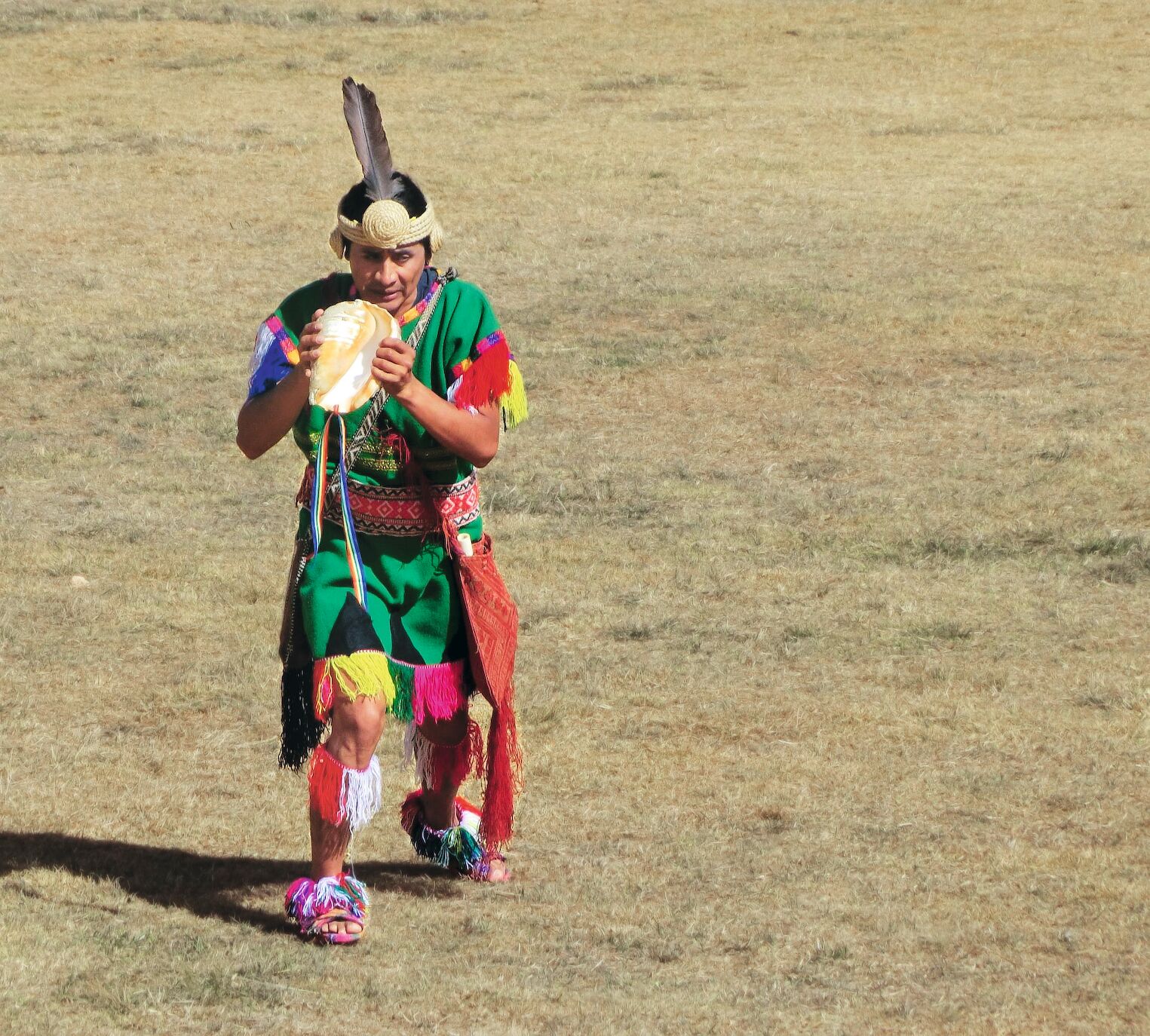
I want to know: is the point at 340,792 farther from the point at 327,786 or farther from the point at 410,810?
the point at 410,810

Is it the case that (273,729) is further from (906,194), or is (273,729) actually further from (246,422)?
(906,194)

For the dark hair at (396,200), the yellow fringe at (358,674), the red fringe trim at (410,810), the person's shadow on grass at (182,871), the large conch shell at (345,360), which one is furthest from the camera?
the red fringe trim at (410,810)

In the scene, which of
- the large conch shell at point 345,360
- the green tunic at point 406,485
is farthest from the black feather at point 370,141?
the large conch shell at point 345,360

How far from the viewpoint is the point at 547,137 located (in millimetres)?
18375

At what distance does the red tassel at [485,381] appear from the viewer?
4.53 m

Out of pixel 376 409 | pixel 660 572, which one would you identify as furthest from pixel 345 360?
pixel 660 572

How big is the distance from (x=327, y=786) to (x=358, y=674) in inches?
11.1

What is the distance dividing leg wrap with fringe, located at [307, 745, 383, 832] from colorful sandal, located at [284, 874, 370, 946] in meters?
0.15

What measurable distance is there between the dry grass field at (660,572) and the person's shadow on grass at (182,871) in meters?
0.02

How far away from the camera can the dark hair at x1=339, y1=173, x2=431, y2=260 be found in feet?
14.8

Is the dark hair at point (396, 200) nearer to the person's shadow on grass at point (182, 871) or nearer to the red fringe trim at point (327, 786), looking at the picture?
the red fringe trim at point (327, 786)

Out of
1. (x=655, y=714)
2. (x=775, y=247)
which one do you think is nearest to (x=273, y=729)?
(x=655, y=714)

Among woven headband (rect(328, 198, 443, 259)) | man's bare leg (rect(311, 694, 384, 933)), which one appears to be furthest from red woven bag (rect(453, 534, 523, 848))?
woven headband (rect(328, 198, 443, 259))

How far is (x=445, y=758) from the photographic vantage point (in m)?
4.94
